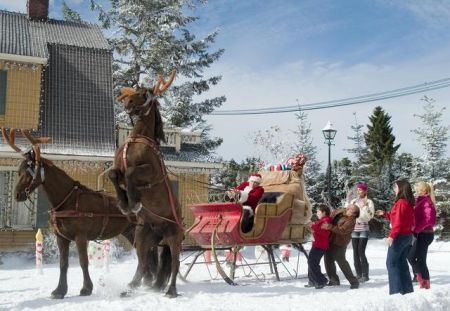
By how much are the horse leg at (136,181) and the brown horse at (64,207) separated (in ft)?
3.59

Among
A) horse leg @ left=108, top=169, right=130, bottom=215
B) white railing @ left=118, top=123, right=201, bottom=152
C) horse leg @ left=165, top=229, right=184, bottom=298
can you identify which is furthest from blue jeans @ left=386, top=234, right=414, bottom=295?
white railing @ left=118, top=123, right=201, bottom=152

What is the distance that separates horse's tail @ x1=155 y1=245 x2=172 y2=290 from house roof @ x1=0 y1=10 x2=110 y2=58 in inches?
445

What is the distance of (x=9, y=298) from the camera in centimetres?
783

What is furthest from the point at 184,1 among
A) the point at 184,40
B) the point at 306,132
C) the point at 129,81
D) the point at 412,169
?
the point at 412,169

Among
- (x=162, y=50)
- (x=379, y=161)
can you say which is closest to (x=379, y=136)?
(x=379, y=161)

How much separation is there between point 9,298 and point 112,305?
2276 millimetres

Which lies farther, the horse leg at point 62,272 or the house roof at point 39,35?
the house roof at point 39,35

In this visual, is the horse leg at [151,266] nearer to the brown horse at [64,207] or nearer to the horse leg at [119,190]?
the brown horse at [64,207]

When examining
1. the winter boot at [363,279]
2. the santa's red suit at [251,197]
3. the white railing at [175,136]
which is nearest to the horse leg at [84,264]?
the santa's red suit at [251,197]

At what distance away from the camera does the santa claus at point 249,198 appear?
9.72 m

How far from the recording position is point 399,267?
8.09 meters

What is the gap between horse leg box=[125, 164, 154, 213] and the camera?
7.13 meters

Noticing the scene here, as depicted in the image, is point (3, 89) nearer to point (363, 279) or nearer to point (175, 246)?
point (175, 246)

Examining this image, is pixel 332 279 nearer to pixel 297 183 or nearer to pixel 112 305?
pixel 297 183
